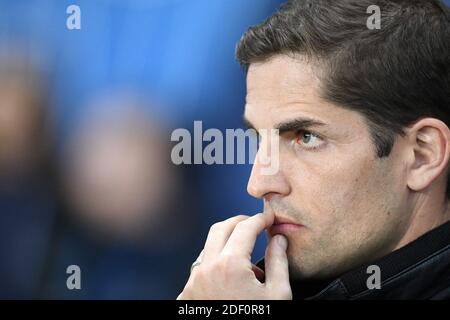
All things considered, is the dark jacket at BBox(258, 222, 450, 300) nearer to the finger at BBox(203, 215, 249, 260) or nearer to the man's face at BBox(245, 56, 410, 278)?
the man's face at BBox(245, 56, 410, 278)

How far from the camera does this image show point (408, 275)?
1719 millimetres

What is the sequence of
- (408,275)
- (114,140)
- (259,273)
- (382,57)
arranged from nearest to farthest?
(408,275), (382,57), (259,273), (114,140)

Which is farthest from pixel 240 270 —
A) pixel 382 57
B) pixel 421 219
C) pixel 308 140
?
pixel 382 57

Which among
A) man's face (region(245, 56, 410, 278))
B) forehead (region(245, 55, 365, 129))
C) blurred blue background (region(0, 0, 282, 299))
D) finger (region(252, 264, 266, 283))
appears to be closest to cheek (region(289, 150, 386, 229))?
man's face (region(245, 56, 410, 278))

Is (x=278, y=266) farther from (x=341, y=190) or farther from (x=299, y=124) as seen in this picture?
(x=299, y=124)

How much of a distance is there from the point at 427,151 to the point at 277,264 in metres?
0.48

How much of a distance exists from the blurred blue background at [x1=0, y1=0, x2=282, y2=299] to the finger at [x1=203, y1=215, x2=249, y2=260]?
93cm

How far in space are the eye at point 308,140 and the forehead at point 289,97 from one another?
47 millimetres

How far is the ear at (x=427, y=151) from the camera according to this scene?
180 centimetres

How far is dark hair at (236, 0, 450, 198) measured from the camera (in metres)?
1.80

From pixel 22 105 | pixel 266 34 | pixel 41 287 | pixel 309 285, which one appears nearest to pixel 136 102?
pixel 22 105

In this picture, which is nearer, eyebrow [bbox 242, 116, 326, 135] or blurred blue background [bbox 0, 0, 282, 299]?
eyebrow [bbox 242, 116, 326, 135]

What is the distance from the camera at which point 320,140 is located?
71.1 inches
